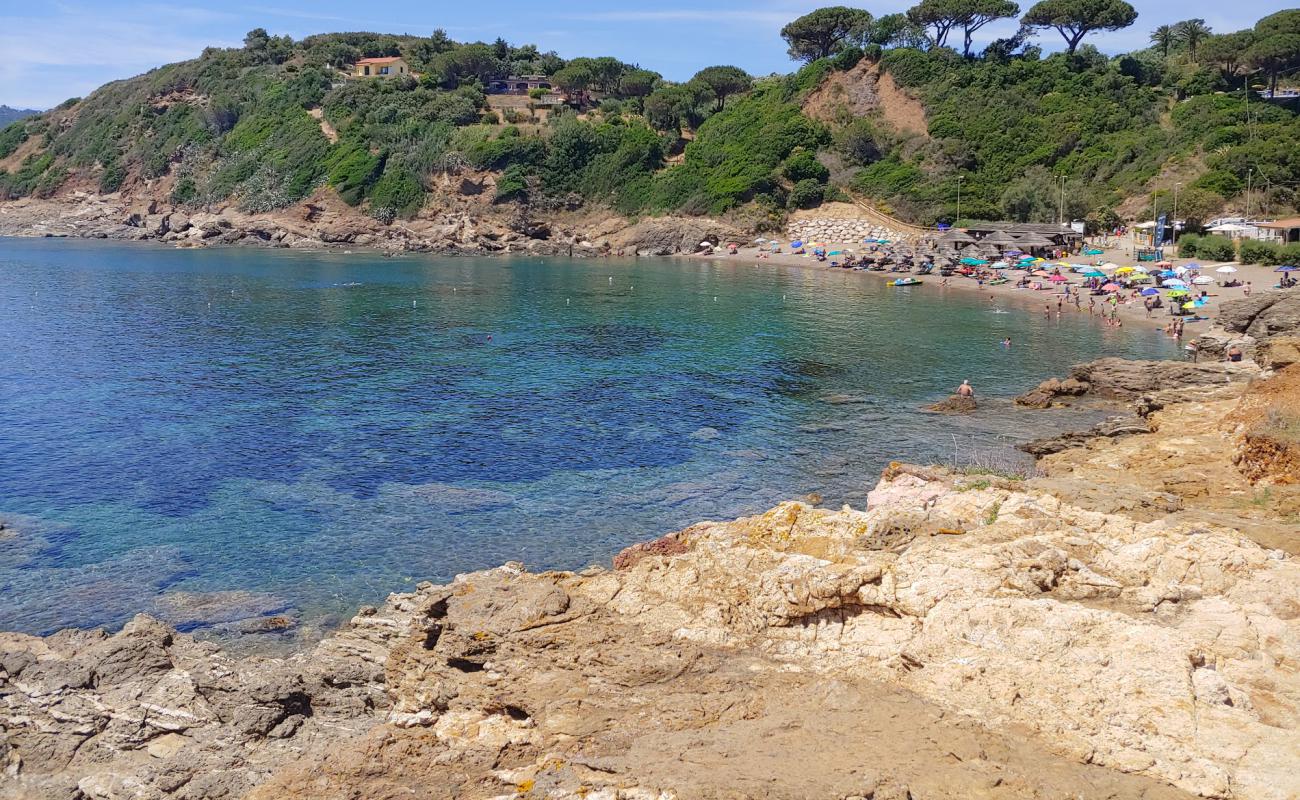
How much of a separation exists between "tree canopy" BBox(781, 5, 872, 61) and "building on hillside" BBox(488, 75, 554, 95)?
117 ft

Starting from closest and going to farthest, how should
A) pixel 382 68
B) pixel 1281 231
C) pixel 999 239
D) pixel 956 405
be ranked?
1. pixel 956 405
2. pixel 1281 231
3. pixel 999 239
4. pixel 382 68

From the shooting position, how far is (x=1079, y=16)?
10644 cm

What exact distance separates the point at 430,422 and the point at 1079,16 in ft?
326

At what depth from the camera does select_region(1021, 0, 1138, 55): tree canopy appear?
4107 inches

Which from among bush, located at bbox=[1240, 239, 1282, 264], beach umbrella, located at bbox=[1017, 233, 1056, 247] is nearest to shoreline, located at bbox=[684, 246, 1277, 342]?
bush, located at bbox=[1240, 239, 1282, 264]

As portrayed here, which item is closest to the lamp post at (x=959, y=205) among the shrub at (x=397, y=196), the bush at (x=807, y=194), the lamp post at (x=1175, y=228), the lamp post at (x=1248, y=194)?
the bush at (x=807, y=194)

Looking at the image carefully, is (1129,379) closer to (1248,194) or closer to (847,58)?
(1248,194)

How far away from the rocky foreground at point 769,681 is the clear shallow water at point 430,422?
761 centimetres

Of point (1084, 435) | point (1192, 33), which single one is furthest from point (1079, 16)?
point (1084, 435)

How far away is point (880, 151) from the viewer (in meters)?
108

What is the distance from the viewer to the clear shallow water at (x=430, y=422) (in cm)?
2489

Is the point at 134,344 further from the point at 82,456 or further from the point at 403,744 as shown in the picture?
the point at 403,744

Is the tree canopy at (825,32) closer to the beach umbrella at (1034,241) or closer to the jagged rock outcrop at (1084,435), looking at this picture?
the beach umbrella at (1034,241)

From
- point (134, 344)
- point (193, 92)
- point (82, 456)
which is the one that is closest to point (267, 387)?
point (82, 456)
